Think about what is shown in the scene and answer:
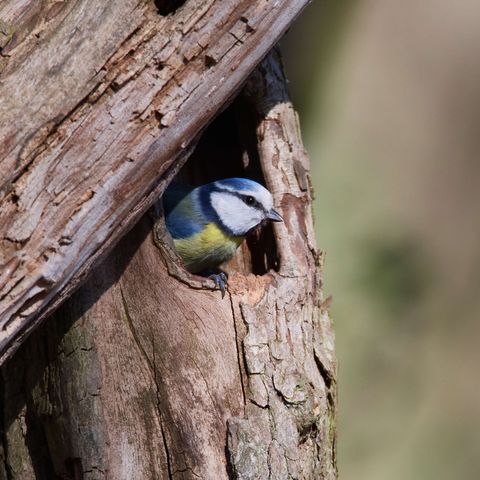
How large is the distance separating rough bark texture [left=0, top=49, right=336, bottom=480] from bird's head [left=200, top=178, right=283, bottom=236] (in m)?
0.33

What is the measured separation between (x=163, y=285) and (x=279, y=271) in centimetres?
49

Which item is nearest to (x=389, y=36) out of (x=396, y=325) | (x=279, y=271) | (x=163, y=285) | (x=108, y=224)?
(x=396, y=325)

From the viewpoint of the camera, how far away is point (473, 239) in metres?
5.45

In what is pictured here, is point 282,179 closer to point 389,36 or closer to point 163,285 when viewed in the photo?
point 163,285

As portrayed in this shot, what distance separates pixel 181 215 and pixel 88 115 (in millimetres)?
1238

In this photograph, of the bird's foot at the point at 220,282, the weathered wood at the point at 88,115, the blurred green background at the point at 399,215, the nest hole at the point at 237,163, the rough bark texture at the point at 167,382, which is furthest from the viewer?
the blurred green background at the point at 399,215

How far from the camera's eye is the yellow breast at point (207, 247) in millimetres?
3711

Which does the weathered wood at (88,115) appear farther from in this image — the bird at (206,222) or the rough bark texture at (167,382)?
the bird at (206,222)

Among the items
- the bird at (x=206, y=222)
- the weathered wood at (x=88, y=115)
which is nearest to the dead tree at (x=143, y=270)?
the weathered wood at (x=88, y=115)

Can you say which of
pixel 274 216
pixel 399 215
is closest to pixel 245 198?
pixel 274 216

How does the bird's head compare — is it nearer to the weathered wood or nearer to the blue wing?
the blue wing

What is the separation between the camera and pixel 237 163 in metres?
3.84

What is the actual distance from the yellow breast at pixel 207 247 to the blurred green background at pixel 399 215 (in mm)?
1593

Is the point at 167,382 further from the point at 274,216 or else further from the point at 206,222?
the point at 206,222
